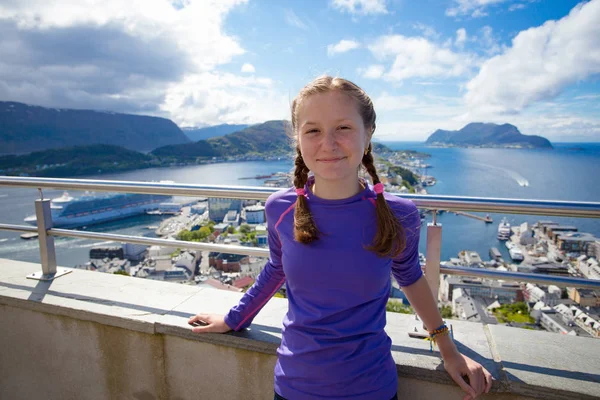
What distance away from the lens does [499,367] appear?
1.45m

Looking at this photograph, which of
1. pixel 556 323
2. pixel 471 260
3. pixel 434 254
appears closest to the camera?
pixel 434 254

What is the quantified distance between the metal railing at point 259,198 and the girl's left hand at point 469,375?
0.41 metres

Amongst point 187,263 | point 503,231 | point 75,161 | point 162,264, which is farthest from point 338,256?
point 75,161

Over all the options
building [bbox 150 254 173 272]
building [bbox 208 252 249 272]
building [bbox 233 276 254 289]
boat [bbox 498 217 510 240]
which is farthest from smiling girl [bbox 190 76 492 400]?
boat [bbox 498 217 510 240]

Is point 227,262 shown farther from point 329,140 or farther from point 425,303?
point 329,140

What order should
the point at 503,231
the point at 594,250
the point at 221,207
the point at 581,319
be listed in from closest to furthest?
the point at 594,250 → the point at 221,207 → the point at 581,319 → the point at 503,231

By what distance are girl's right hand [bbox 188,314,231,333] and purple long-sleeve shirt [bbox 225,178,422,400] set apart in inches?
23.0

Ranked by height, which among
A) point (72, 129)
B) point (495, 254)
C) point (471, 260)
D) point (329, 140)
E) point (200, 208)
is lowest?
point (495, 254)

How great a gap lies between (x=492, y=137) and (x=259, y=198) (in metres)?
→ 22.9

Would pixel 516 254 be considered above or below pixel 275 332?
below

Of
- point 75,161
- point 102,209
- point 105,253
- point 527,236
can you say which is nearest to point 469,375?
point 527,236

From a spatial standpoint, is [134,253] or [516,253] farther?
[134,253]

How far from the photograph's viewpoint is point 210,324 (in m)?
1.71

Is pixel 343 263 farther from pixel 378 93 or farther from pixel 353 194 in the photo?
pixel 378 93
